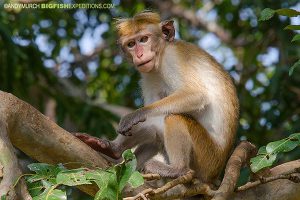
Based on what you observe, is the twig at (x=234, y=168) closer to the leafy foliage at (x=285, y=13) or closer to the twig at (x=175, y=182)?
the twig at (x=175, y=182)

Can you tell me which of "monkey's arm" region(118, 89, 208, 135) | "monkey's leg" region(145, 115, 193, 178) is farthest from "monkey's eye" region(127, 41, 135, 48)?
"monkey's leg" region(145, 115, 193, 178)

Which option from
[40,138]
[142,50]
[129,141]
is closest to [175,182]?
[40,138]

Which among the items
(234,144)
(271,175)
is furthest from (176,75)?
(271,175)

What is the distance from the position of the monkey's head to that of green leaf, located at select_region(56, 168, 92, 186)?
287cm

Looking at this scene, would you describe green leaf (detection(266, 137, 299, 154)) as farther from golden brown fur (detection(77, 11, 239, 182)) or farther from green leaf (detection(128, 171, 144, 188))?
golden brown fur (detection(77, 11, 239, 182))

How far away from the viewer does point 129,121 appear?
19.8 ft

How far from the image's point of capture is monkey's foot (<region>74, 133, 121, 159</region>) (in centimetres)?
597

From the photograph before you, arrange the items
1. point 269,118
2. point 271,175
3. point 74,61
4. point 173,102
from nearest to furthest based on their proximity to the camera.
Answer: point 271,175 < point 173,102 < point 269,118 < point 74,61

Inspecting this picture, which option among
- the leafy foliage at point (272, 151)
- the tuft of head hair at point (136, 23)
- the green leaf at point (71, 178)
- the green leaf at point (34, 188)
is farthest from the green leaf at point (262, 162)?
the tuft of head hair at point (136, 23)

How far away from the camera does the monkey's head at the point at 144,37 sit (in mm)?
6633

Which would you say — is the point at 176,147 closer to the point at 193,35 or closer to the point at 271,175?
the point at 271,175

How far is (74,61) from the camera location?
12.9m

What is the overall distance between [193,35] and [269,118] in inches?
153

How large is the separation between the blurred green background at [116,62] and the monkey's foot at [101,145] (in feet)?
6.98
